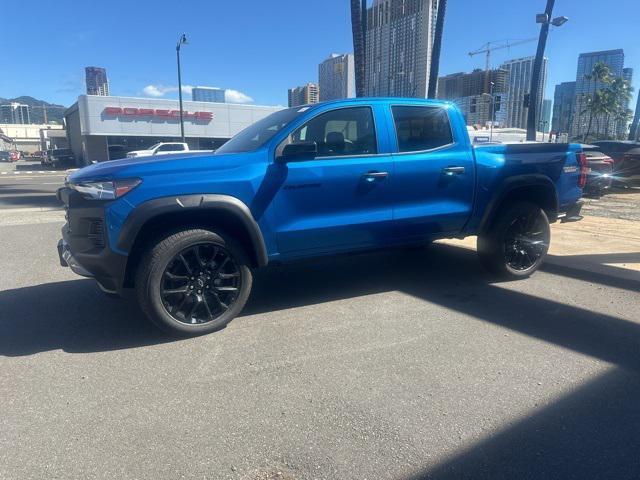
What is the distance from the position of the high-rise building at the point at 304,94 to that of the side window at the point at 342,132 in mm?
17454

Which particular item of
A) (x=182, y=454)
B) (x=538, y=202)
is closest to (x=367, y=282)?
(x=538, y=202)

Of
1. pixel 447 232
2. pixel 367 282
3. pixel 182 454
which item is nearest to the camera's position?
pixel 182 454

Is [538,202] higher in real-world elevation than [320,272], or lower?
higher

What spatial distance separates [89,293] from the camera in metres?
5.20

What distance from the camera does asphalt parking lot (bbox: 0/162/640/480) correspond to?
2.43m

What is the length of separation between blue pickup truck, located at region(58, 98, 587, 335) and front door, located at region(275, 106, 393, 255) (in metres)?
0.01

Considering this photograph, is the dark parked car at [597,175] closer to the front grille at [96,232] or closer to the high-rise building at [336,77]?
the high-rise building at [336,77]

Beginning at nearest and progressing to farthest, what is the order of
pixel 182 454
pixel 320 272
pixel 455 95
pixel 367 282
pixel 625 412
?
pixel 182 454, pixel 625 412, pixel 367 282, pixel 320 272, pixel 455 95

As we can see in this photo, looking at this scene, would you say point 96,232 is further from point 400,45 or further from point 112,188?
point 400,45

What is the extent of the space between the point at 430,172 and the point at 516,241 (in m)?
1.50

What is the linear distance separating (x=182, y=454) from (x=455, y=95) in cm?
4018

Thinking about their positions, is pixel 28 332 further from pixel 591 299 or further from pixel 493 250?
pixel 591 299

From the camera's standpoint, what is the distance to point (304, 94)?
79.2 ft

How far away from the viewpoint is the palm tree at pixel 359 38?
1440 centimetres
